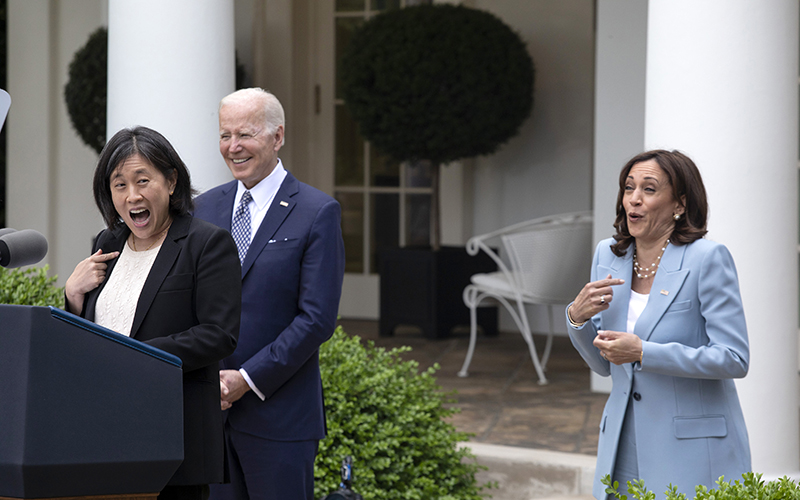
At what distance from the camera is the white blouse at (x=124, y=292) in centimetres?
180

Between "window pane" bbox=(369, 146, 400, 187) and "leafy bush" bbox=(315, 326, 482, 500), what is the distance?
393cm

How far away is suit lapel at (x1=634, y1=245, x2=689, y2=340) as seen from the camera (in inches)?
81.2

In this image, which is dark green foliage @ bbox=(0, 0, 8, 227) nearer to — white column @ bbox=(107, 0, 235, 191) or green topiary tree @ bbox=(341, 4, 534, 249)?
green topiary tree @ bbox=(341, 4, 534, 249)

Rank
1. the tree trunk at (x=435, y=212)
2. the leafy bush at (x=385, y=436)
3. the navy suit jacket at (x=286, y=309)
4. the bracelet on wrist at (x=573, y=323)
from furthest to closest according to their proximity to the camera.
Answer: the tree trunk at (x=435, y=212)
the leafy bush at (x=385, y=436)
the navy suit jacket at (x=286, y=309)
the bracelet on wrist at (x=573, y=323)

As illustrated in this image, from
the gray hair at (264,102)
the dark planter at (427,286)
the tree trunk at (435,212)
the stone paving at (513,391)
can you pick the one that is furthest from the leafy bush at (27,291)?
the tree trunk at (435,212)

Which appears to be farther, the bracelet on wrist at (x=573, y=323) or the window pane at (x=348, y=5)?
the window pane at (x=348, y=5)

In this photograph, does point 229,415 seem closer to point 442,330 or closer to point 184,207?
point 184,207

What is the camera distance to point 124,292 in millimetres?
1819

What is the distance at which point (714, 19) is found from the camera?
119 inches

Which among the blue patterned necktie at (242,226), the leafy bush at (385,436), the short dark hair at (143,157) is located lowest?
the leafy bush at (385,436)

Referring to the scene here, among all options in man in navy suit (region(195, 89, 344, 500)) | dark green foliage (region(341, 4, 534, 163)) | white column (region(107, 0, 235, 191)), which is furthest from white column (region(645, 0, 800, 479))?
dark green foliage (region(341, 4, 534, 163))

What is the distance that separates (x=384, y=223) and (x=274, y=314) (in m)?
5.10

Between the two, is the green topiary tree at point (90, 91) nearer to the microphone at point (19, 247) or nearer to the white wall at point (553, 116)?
the white wall at point (553, 116)

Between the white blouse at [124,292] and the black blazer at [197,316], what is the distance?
0.02 metres
